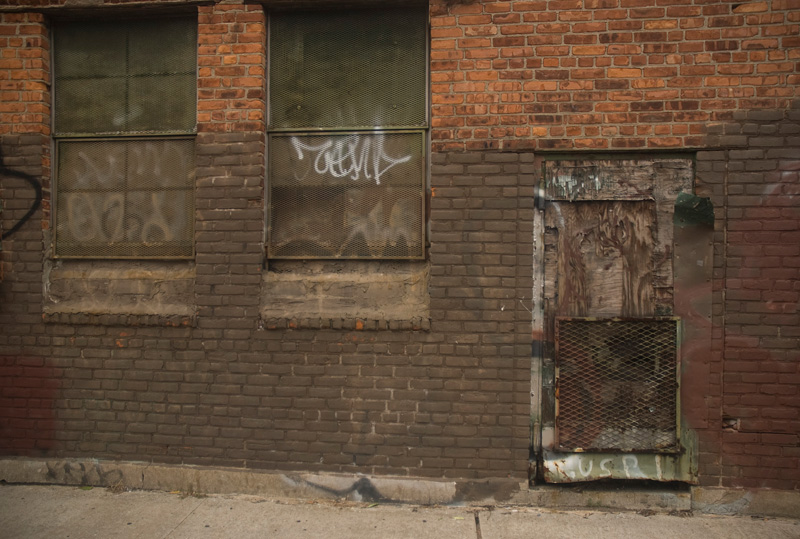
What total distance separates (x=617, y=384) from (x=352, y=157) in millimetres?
2624

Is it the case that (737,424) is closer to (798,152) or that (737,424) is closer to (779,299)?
(779,299)

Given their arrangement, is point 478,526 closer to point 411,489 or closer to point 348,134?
point 411,489

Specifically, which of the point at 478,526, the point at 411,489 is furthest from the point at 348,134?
the point at 478,526

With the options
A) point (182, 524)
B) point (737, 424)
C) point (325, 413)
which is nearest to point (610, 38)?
point (737, 424)

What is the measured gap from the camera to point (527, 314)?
3.89m

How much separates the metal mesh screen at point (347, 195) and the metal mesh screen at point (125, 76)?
933mm

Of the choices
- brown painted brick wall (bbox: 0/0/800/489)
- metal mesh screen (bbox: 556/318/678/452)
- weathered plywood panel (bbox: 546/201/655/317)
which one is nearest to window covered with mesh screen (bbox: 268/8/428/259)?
brown painted brick wall (bbox: 0/0/800/489)

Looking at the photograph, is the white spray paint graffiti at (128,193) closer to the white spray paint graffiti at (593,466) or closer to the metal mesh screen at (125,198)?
the metal mesh screen at (125,198)

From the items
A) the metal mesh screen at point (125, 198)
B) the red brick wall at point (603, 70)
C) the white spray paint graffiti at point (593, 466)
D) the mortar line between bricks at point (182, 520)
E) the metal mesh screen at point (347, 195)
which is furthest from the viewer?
the metal mesh screen at point (125, 198)

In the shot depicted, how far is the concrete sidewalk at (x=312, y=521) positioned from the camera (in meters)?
3.51

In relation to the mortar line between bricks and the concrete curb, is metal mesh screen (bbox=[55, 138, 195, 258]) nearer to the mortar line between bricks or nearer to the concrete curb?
the concrete curb

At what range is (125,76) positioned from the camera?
4.35 metres

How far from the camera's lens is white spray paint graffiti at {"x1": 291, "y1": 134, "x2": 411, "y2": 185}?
13.5ft

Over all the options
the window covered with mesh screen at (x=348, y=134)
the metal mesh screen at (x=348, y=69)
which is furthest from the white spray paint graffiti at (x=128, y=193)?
the metal mesh screen at (x=348, y=69)
